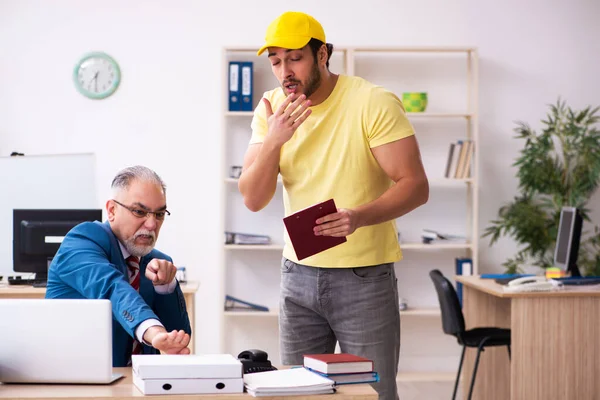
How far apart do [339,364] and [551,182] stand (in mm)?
3961

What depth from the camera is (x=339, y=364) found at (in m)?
1.86

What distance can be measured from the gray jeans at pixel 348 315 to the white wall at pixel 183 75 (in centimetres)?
350

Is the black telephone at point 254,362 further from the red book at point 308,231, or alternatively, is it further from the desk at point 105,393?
the red book at point 308,231

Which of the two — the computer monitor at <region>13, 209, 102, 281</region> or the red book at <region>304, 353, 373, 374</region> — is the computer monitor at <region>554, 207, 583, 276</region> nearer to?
the computer monitor at <region>13, 209, 102, 281</region>

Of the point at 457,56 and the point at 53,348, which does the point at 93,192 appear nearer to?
the point at 457,56

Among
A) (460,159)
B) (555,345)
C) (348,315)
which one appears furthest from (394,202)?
(460,159)

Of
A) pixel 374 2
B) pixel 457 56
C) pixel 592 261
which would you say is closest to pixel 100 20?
pixel 374 2

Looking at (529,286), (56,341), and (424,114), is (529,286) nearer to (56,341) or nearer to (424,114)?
(424,114)

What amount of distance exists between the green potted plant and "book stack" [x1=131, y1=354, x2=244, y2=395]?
4.03 m

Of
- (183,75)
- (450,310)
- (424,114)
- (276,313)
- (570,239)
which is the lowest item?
(276,313)

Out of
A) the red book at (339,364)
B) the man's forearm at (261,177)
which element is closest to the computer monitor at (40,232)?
the man's forearm at (261,177)

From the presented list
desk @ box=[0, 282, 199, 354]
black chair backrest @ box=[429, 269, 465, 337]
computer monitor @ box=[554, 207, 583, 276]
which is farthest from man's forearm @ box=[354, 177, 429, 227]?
computer monitor @ box=[554, 207, 583, 276]

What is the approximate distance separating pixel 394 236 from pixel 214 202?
3518 mm

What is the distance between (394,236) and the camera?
243 centimetres
